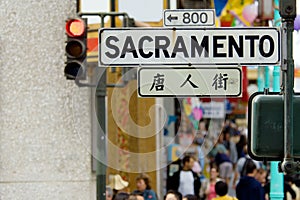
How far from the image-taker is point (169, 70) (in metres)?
7.77

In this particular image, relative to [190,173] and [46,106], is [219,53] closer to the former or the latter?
[46,106]

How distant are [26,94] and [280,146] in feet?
14.7

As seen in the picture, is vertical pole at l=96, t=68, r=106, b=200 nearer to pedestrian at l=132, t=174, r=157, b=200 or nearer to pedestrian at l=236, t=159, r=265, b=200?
pedestrian at l=132, t=174, r=157, b=200

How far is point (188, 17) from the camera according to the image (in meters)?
8.06

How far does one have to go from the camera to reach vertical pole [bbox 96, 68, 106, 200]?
30.8ft

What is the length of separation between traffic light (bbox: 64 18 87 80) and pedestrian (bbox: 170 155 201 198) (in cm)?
680

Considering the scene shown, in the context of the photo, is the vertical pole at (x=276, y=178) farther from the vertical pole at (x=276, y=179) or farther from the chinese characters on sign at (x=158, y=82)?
the chinese characters on sign at (x=158, y=82)

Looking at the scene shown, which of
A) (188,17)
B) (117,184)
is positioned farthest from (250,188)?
(188,17)

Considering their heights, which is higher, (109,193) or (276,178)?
(276,178)

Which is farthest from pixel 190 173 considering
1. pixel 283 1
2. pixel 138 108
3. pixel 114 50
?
pixel 283 1

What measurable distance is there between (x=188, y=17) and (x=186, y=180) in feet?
26.8

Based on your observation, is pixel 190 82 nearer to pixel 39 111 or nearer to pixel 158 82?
pixel 158 82

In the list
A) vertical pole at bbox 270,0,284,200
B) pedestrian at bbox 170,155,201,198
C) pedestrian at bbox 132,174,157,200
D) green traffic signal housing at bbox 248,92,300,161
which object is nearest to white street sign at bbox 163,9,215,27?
green traffic signal housing at bbox 248,92,300,161

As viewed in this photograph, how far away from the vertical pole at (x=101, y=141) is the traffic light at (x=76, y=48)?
0.24 m
